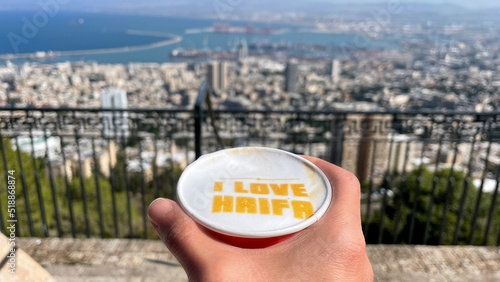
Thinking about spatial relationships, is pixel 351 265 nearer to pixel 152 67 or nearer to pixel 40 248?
pixel 40 248

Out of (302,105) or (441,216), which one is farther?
(302,105)

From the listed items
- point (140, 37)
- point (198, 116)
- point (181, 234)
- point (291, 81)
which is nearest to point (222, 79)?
point (291, 81)

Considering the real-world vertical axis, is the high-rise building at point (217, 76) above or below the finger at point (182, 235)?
below

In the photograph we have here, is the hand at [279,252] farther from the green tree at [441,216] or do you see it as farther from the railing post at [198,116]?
the green tree at [441,216]

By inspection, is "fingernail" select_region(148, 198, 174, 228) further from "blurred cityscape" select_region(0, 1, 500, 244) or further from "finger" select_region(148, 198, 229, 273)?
"blurred cityscape" select_region(0, 1, 500, 244)

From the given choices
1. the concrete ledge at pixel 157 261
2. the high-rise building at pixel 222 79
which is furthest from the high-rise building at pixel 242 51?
the concrete ledge at pixel 157 261

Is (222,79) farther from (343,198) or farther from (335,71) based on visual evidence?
(343,198)
